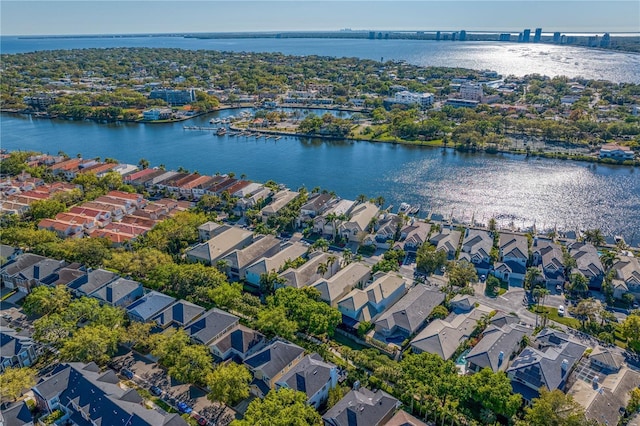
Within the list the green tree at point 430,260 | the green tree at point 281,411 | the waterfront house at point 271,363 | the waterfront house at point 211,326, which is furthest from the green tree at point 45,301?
the green tree at point 430,260

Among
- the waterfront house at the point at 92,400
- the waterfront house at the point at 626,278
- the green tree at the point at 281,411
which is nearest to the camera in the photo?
the green tree at the point at 281,411

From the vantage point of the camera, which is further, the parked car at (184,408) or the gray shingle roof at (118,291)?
the gray shingle roof at (118,291)

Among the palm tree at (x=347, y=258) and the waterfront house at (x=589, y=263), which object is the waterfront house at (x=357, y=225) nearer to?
the palm tree at (x=347, y=258)

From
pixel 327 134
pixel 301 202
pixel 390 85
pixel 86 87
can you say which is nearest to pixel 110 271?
pixel 301 202

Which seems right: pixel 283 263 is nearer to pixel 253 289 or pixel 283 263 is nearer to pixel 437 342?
pixel 253 289

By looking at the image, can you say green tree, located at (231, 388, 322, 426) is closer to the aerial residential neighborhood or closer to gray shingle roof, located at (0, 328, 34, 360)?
the aerial residential neighborhood

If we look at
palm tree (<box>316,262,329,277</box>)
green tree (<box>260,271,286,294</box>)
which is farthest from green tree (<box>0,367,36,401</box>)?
palm tree (<box>316,262,329,277</box>)
